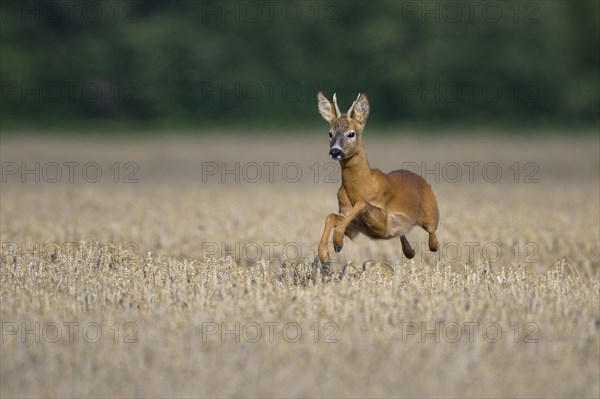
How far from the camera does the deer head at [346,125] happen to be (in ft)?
35.9

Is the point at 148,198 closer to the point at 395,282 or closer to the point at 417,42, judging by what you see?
the point at 395,282

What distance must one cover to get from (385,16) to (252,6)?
10.4 m

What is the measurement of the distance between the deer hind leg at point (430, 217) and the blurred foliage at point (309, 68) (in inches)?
1764

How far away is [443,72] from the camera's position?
61.7m

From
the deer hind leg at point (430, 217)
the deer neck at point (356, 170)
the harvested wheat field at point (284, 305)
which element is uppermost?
the deer neck at point (356, 170)

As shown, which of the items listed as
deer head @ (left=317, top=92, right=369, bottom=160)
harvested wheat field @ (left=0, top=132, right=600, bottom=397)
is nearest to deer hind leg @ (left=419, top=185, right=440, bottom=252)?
harvested wheat field @ (left=0, top=132, right=600, bottom=397)

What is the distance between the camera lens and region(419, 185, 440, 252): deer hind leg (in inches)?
502

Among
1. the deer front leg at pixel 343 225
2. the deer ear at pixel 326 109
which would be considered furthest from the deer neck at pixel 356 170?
the deer ear at pixel 326 109

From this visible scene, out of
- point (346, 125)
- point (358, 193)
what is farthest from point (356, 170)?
point (346, 125)

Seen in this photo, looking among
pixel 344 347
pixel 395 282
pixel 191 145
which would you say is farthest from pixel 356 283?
pixel 191 145

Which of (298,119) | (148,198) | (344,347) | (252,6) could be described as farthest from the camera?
(252,6)

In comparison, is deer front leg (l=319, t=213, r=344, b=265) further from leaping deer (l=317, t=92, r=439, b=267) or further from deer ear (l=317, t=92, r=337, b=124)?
deer ear (l=317, t=92, r=337, b=124)

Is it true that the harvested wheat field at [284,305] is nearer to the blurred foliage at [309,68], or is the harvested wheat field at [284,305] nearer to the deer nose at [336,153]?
the deer nose at [336,153]

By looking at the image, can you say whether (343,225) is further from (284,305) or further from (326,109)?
(284,305)
